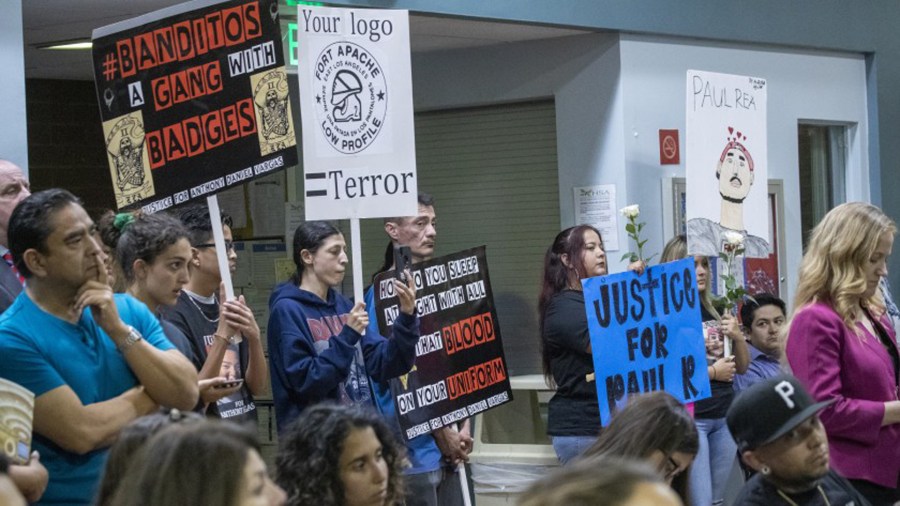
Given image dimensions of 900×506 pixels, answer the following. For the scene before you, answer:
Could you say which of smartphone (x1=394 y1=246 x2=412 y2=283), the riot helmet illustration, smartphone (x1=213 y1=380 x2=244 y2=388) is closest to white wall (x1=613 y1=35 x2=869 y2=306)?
smartphone (x1=394 y1=246 x2=412 y2=283)

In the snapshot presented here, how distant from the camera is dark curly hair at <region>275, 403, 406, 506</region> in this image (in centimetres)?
405

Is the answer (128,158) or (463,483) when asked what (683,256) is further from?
(128,158)

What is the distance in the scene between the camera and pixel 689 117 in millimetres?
7742

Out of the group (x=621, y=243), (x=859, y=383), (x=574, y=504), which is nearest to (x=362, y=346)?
(x=859, y=383)

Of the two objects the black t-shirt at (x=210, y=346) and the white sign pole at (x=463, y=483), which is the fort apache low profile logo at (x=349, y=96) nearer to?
the black t-shirt at (x=210, y=346)

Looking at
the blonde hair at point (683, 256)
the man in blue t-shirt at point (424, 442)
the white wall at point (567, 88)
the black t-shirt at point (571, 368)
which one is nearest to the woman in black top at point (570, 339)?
the black t-shirt at point (571, 368)

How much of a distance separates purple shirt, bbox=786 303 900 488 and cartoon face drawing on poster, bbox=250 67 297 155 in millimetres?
2077

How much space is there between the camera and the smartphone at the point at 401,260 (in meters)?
6.56

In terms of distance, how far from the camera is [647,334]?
699 centimetres

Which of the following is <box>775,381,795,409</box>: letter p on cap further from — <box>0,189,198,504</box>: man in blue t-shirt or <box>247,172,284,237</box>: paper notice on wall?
<box>247,172,284,237</box>: paper notice on wall

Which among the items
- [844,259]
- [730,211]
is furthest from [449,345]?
[844,259]

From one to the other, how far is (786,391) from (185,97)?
250 centimetres

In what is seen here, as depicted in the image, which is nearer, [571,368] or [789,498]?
[789,498]

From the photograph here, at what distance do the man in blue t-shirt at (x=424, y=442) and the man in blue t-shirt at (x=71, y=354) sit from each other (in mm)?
2286
